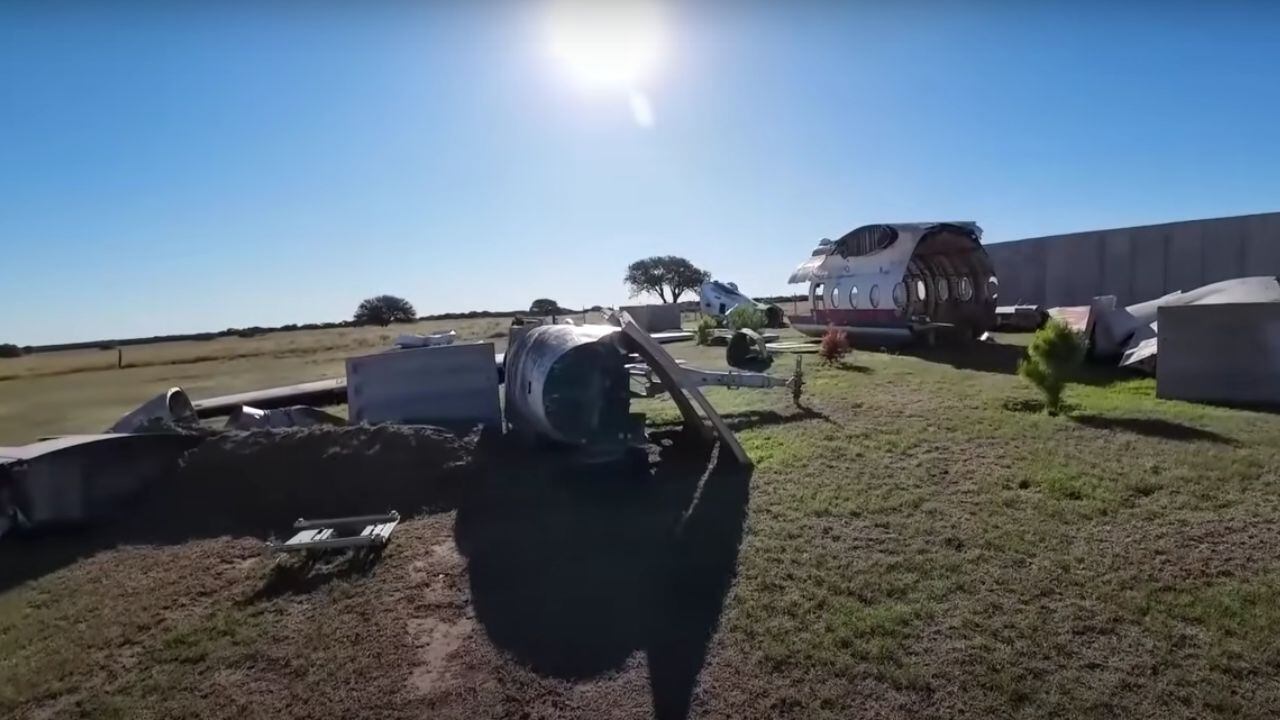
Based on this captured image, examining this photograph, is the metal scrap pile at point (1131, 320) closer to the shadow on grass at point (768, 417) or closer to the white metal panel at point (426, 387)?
the shadow on grass at point (768, 417)

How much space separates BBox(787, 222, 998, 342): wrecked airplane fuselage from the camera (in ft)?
60.5

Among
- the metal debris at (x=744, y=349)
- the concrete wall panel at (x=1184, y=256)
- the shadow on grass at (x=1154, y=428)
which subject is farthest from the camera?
the concrete wall panel at (x=1184, y=256)

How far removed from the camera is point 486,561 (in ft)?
18.7

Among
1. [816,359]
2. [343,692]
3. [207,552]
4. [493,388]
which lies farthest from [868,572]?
[816,359]

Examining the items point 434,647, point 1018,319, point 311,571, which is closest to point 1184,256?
point 1018,319

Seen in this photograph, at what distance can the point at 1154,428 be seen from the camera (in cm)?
835

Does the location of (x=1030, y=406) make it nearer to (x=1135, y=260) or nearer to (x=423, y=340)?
(x=423, y=340)

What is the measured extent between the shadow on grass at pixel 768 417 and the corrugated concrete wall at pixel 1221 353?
17.5 feet

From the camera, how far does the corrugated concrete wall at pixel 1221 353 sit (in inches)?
369

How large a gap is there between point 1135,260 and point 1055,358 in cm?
2097

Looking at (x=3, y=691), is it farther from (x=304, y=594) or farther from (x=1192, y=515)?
(x=1192, y=515)

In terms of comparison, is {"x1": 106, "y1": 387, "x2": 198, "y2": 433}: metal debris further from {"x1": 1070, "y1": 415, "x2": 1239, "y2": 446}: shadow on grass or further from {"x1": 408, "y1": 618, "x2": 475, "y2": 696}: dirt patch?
{"x1": 1070, "y1": 415, "x2": 1239, "y2": 446}: shadow on grass

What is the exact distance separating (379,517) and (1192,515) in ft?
Result: 24.3

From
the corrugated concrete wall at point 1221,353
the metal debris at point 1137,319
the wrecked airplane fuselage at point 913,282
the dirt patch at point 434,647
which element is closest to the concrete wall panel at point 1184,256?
the wrecked airplane fuselage at point 913,282
